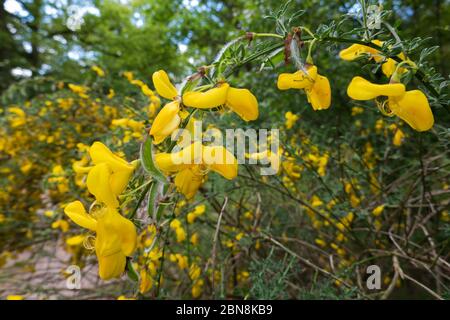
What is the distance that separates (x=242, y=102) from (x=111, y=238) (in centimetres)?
24

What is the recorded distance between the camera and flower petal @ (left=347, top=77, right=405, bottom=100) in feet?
1.62

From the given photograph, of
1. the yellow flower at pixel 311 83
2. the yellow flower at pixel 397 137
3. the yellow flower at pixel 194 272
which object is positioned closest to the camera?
the yellow flower at pixel 311 83

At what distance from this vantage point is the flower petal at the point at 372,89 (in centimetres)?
49

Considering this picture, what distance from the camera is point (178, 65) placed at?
3.70m

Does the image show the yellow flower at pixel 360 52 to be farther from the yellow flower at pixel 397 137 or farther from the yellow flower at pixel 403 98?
the yellow flower at pixel 397 137

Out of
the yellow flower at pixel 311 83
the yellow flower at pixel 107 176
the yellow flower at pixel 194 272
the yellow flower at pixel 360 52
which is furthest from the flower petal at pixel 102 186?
the yellow flower at pixel 194 272

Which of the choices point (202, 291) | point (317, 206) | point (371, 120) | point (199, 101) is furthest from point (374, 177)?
point (199, 101)

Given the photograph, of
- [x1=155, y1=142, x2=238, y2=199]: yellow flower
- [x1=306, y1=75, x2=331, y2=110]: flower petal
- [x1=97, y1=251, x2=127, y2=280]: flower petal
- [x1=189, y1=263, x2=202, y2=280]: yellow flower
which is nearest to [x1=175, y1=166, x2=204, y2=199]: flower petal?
[x1=155, y1=142, x2=238, y2=199]: yellow flower

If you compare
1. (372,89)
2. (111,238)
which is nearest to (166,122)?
(111,238)

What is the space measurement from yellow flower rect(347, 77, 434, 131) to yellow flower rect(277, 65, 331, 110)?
6 cm

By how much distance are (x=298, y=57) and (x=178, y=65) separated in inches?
132

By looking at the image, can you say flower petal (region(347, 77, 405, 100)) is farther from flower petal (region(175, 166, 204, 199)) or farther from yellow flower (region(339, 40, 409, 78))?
flower petal (region(175, 166, 204, 199))

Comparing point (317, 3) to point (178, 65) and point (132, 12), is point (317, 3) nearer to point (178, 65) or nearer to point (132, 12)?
point (178, 65)

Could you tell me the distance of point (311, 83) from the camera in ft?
1.83
